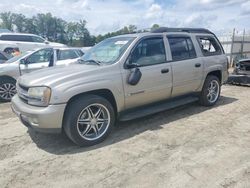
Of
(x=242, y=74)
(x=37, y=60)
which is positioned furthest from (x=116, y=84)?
(x=242, y=74)

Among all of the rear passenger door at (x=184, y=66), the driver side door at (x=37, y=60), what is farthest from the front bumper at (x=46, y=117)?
the driver side door at (x=37, y=60)

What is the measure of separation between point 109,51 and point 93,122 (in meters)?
1.45

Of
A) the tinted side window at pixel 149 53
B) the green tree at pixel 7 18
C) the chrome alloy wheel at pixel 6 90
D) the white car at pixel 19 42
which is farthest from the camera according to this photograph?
the green tree at pixel 7 18

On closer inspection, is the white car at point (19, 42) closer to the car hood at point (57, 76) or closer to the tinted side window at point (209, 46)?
the tinted side window at point (209, 46)

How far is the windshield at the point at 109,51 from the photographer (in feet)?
16.1

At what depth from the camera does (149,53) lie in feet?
17.2

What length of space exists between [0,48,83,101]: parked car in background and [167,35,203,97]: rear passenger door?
141 inches

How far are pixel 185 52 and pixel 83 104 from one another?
110 inches

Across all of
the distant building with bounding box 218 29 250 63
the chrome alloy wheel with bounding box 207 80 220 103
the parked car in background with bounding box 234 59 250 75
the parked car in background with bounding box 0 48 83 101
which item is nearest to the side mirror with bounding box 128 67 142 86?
the chrome alloy wheel with bounding box 207 80 220 103

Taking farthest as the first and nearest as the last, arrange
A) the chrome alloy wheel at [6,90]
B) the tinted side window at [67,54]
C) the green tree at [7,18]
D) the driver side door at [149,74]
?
the green tree at [7,18] → the tinted side window at [67,54] → the chrome alloy wheel at [6,90] → the driver side door at [149,74]

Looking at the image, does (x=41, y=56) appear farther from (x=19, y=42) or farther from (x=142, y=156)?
(x=19, y=42)

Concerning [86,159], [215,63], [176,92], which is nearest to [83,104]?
[86,159]

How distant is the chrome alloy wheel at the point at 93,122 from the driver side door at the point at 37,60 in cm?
462

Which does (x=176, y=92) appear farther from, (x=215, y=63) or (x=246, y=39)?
(x=246, y=39)
